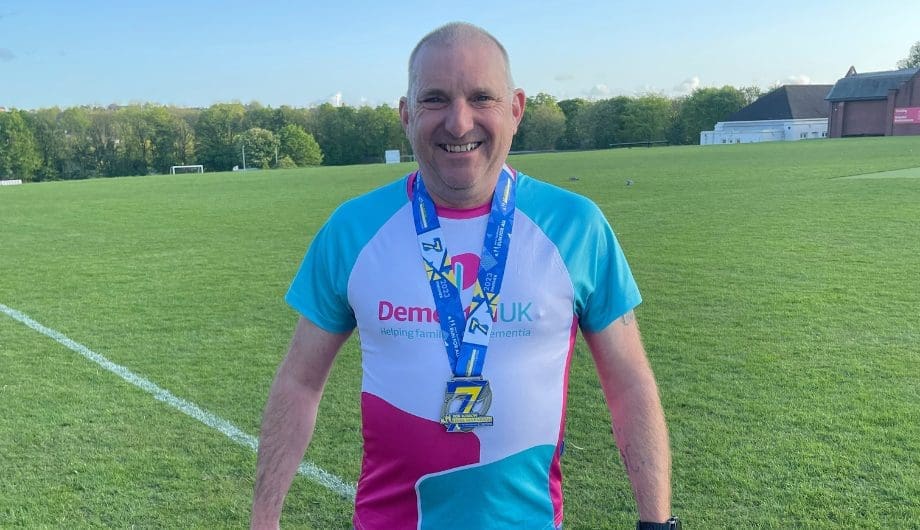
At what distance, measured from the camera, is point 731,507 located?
151 inches

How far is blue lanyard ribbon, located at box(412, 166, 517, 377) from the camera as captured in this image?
5.63ft

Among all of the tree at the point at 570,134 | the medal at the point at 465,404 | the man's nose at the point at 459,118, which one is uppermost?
the tree at the point at 570,134

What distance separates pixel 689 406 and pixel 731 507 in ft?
4.72

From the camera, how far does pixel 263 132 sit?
92125 mm

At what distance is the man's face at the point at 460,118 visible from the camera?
1.71m

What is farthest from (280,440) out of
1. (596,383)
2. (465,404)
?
(596,383)

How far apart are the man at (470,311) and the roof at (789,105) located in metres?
103

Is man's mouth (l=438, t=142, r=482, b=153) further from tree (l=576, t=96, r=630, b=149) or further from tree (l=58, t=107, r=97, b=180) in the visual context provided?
tree (l=576, t=96, r=630, b=149)

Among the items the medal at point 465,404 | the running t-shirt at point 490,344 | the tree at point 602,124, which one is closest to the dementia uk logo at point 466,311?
the running t-shirt at point 490,344

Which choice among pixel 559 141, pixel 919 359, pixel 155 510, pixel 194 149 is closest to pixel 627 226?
pixel 919 359

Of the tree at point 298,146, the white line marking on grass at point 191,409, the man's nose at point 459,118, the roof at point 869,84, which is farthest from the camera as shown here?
the tree at point 298,146

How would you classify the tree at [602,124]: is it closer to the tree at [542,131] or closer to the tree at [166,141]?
the tree at [542,131]

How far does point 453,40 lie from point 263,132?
95.2 metres

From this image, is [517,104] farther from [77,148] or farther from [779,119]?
[779,119]
